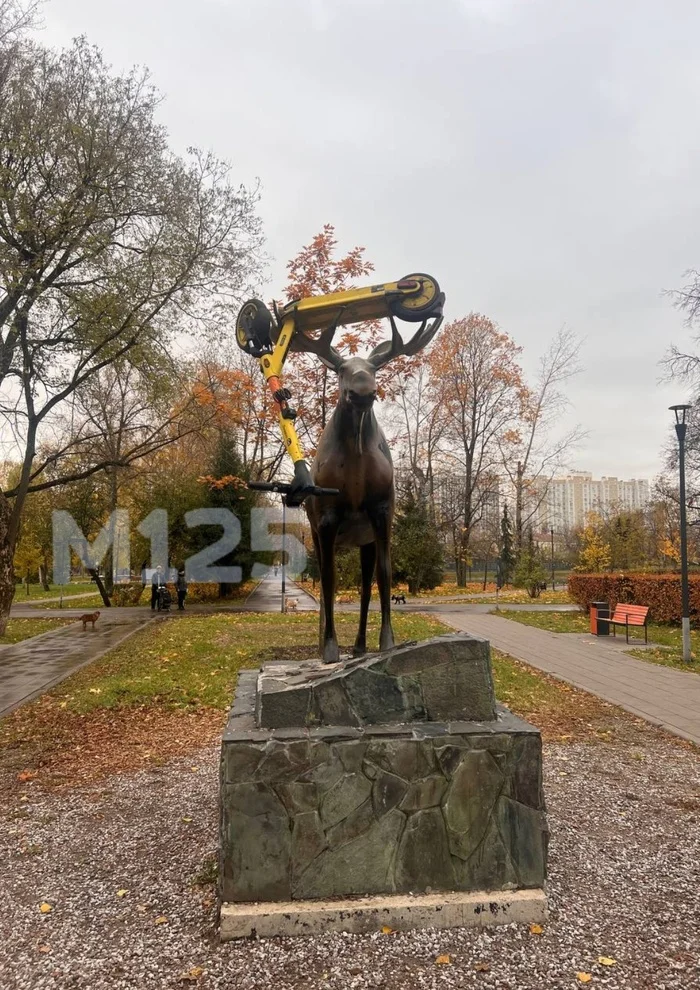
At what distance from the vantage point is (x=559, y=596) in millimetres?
30250

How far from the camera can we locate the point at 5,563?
50.0ft

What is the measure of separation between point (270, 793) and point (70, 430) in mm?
21156

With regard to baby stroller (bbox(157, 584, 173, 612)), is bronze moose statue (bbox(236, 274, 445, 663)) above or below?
above

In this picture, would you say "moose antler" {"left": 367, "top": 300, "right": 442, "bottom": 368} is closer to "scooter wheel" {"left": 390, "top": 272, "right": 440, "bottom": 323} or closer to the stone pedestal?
"scooter wheel" {"left": 390, "top": 272, "right": 440, "bottom": 323}

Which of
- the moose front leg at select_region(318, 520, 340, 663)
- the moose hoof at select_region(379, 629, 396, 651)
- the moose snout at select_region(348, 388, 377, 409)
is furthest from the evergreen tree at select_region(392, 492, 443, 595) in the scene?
the moose snout at select_region(348, 388, 377, 409)

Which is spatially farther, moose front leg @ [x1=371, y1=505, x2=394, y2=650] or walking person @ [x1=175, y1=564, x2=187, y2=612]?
walking person @ [x1=175, y1=564, x2=187, y2=612]

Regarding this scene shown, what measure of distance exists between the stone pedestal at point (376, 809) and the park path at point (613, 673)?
13.8 ft

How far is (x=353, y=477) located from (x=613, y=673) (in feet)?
26.7

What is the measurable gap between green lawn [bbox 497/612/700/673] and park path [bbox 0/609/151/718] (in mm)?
10254

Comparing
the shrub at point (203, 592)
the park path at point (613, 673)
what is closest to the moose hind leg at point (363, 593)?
the park path at point (613, 673)

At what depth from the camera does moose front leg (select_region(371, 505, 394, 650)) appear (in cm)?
461

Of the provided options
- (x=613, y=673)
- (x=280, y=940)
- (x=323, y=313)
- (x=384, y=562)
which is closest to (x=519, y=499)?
(x=613, y=673)

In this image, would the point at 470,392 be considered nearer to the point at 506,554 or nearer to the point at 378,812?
the point at 506,554

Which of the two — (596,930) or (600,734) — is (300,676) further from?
(600,734)
